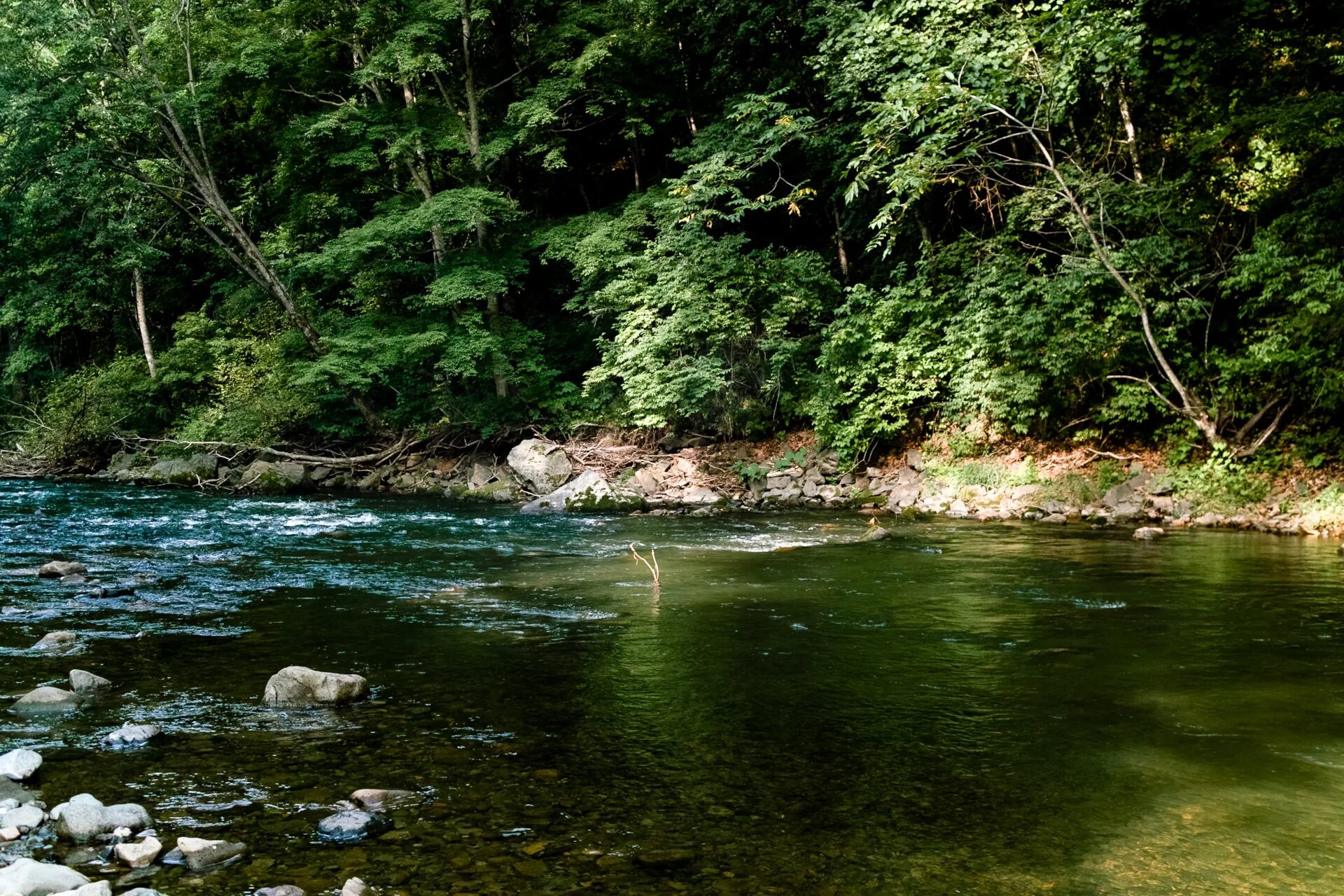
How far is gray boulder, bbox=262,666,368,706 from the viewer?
5.80 meters

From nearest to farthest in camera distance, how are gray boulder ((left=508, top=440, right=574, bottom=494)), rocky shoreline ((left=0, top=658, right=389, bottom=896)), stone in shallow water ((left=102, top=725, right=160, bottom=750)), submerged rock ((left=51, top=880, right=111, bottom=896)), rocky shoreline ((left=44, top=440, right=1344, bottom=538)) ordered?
submerged rock ((left=51, top=880, right=111, bottom=896)), rocky shoreline ((left=0, top=658, right=389, bottom=896)), stone in shallow water ((left=102, top=725, right=160, bottom=750)), rocky shoreline ((left=44, top=440, right=1344, bottom=538)), gray boulder ((left=508, top=440, right=574, bottom=494))

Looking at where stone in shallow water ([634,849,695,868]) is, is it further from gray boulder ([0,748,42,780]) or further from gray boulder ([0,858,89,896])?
gray boulder ([0,748,42,780])

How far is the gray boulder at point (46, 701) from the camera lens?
5598mm

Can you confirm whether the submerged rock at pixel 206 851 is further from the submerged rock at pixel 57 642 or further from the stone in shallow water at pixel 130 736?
the submerged rock at pixel 57 642

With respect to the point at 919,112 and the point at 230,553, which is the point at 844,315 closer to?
the point at 919,112

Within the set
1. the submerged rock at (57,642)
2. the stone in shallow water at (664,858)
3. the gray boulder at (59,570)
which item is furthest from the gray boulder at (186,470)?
the stone in shallow water at (664,858)

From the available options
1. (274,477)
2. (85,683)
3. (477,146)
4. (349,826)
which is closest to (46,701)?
(85,683)

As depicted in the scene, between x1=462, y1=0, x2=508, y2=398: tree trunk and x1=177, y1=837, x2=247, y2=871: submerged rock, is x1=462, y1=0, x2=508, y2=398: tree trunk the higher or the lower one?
the higher one

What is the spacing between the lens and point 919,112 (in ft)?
46.7

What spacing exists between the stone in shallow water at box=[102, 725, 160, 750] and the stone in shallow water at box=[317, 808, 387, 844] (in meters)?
1.73

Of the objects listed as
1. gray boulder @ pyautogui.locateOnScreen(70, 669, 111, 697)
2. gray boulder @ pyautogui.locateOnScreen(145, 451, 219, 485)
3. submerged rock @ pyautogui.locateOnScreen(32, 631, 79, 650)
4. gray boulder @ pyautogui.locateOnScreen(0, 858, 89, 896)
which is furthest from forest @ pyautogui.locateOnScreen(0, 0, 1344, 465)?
gray boulder @ pyautogui.locateOnScreen(0, 858, 89, 896)

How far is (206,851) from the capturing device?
12.1ft

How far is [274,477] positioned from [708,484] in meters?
11.2

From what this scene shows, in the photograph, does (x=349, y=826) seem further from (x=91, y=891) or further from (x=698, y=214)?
(x=698, y=214)
